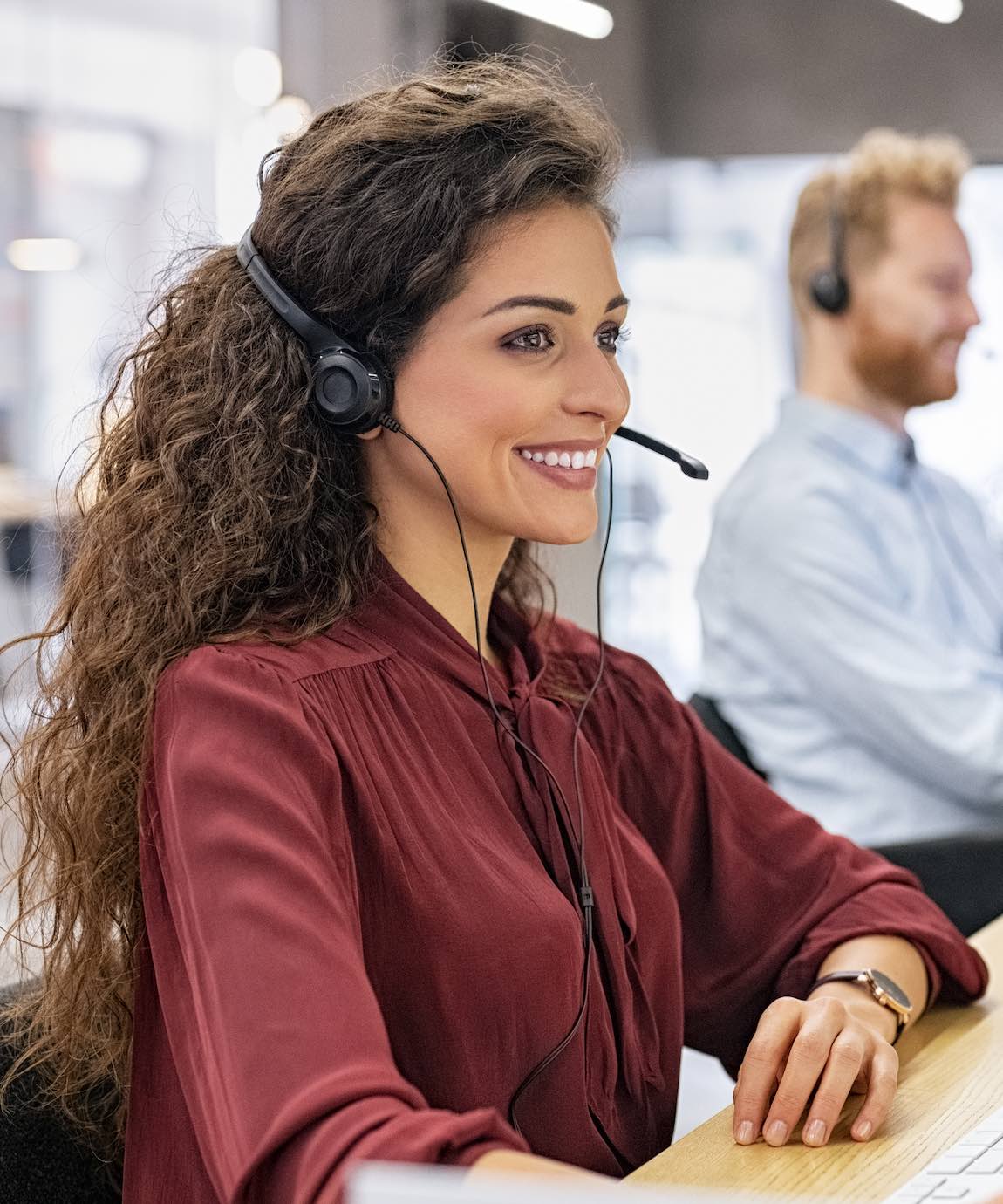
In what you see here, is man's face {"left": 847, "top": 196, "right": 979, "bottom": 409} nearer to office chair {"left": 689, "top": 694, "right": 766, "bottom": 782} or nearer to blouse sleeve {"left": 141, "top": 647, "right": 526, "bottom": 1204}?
office chair {"left": 689, "top": 694, "right": 766, "bottom": 782}

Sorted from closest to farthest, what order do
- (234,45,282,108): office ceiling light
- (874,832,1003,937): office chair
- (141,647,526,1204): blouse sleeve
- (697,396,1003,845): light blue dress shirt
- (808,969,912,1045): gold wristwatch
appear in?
(141,647,526,1204): blouse sleeve < (808,969,912,1045): gold wristwatch < (874,832,1003,937): office chair < (697,396,1003,845): light blue dress shirt < (234,45,282,108): office ceiling light

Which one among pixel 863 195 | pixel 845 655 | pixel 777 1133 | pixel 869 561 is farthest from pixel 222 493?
pixel 863 195

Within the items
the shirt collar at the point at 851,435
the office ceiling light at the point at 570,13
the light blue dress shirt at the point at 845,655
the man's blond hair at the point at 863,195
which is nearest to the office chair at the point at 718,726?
the light blue dress shirt at the point at 845,655

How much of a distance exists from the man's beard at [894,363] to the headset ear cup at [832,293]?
5 centimetres

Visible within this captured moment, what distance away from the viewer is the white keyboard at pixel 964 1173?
0.85m

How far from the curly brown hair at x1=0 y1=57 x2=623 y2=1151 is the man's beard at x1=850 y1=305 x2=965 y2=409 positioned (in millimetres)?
1561

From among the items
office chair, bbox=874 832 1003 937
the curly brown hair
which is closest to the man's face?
office chair, bbox=874 832 1003 937

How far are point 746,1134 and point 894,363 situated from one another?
1921 millimetres

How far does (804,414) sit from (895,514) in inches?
9.0

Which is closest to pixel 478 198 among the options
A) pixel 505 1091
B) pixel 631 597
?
pixel 505 1091

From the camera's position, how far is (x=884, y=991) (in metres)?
1.19

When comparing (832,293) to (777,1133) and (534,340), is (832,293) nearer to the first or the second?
(534,340)

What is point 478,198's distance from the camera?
114 cm

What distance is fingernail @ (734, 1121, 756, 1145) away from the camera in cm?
99
